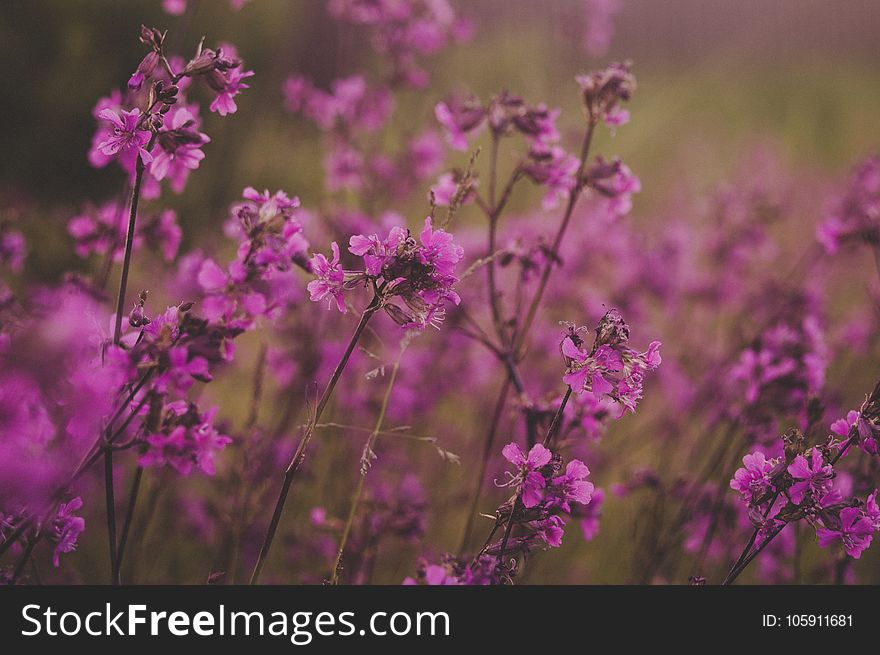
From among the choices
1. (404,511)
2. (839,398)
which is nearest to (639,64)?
(839,398)

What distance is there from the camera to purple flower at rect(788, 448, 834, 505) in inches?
34.3

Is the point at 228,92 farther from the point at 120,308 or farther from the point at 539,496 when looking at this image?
the point at 539,496

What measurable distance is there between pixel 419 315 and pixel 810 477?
0.56 metres

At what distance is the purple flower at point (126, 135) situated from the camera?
2.90 ft

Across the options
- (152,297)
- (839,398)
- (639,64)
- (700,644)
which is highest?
(639,64)

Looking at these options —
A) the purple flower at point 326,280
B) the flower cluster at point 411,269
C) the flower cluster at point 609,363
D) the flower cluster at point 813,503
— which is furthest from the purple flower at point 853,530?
the purple flower at point 326,280

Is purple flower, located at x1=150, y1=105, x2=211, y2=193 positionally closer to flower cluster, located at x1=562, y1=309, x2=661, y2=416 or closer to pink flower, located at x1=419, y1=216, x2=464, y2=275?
pink flower, located at x1=419, y1=216, x2=464, y2=275

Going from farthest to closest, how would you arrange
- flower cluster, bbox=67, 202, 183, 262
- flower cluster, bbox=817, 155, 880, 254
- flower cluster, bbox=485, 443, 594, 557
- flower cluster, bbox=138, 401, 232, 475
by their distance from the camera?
flower cluster, bbox=817, 155, 880, 254 < flower cluster, bbox=67, 202, 183, 262 < flower cluster, bbox=485, 443, 594, 557 < flower cluster, bbox=138, 401, 232, 475

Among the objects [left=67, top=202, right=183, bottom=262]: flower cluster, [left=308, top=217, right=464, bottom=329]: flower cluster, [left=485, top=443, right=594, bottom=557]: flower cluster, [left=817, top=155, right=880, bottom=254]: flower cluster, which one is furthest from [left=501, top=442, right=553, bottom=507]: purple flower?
[left=817, top=155, right=880, bottom=254]: flower cluster

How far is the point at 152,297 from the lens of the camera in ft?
7.52

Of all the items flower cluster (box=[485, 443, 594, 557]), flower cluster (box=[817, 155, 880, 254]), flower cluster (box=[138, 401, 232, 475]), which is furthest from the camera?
flower cluster (box=[817, 155, 880, 254])

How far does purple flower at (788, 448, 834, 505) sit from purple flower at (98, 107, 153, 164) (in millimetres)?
951

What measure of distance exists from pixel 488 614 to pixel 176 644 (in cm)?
43

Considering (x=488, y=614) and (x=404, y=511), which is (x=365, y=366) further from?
(x=488, y=614)
